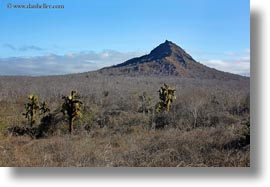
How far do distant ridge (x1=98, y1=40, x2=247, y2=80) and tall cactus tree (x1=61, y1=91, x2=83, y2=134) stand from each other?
1.30 feet

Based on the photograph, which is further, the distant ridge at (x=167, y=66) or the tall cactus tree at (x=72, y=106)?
the tall cactus tree at (x=72, y=106)

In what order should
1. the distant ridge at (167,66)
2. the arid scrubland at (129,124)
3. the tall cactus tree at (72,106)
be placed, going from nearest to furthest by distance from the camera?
the arid scrubland at (129,124), the distant ridge at (167,66), the tall cactus tree at (72,106)

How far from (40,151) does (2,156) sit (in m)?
0.40

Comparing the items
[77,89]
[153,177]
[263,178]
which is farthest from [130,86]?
[263,178]

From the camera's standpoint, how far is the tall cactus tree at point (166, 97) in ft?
15.0

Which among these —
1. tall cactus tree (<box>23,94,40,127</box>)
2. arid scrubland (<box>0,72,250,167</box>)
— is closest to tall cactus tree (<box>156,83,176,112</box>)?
arid scrubland (<box>0,72,250,167</box>)

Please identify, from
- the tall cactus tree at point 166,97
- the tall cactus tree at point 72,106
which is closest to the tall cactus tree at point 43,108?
the tall cactus tree at point 72,106

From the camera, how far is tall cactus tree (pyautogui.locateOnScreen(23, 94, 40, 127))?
463 centimetres

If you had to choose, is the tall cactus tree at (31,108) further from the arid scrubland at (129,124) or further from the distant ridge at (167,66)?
the distant ridge at (167,66)

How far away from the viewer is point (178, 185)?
421cm

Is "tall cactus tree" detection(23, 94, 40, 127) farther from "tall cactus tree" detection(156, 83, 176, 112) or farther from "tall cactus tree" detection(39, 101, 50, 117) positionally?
"tall cactus tree" detection(156, 83, 176, 112)

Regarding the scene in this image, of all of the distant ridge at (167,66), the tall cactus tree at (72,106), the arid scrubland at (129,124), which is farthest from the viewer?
the tall cactus tree at (72,106)

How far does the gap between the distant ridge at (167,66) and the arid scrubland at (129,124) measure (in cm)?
7

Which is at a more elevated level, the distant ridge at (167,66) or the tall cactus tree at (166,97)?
the distant ridge at (167,66)
